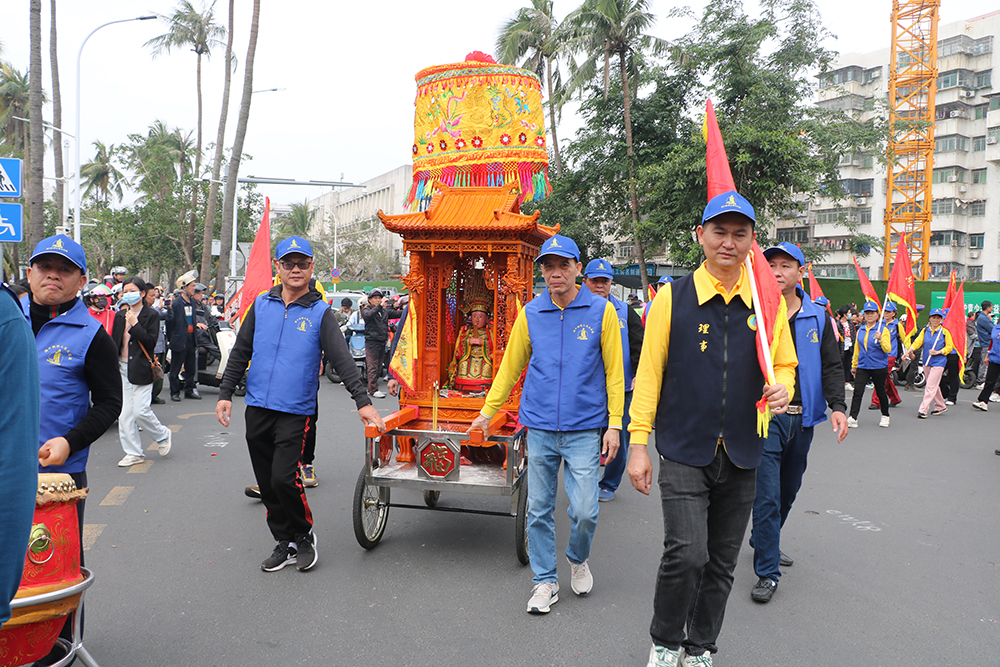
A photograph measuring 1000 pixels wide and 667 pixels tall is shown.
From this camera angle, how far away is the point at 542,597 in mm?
4004

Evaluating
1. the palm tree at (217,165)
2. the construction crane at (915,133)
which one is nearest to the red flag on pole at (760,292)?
the palm tree at (217,165)

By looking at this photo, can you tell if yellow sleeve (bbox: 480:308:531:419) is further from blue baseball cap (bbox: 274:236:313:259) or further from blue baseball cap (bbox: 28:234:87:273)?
blue baseball cap (bbox: 28:234:87:273)

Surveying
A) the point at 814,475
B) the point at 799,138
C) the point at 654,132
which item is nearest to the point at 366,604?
the point at 814,475

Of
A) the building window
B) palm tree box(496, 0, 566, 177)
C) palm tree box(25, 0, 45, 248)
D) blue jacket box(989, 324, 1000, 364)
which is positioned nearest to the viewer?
blue jacket box(989, 324, 1000, 364)

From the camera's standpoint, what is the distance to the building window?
41281 mm

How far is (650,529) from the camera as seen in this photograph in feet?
18.6

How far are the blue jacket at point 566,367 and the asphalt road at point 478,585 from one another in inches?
43.6

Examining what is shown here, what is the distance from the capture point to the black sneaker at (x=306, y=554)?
4.59 meters

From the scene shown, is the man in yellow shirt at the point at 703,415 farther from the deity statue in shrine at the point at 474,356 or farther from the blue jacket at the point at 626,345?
the deity statue in shrine at the point at 474,356

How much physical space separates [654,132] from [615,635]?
67.6ft

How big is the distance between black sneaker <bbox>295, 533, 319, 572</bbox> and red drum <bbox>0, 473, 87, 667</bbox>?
2.08 metres

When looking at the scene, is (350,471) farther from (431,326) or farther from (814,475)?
(814,475)

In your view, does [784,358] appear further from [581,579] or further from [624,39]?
[624,39]

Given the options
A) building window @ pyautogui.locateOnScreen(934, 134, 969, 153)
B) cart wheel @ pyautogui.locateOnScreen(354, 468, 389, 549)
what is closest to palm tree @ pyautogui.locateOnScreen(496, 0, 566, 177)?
cart wheel @ pyautogui.locateOnScreen(354, 468, 389, 549)
